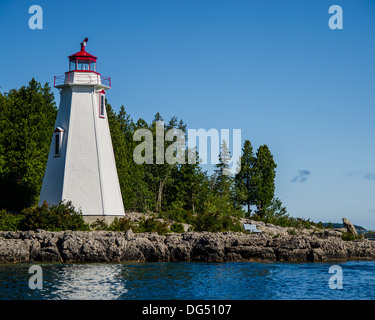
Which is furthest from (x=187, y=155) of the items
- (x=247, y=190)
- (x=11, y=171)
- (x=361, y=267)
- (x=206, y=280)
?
(x=206, y=280)

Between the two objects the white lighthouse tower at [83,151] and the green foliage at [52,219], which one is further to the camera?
the white lighthouse tower at [83,151]

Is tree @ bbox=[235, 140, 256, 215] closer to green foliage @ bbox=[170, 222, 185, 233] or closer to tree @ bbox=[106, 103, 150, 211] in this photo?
tree @ bbox=[106, 103, 150, 211]

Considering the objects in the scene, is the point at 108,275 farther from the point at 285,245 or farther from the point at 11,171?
the point at 11,171

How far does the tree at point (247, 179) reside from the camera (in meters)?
58.8

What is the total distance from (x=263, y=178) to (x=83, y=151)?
1165 inches

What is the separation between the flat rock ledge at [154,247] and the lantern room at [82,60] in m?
12.6

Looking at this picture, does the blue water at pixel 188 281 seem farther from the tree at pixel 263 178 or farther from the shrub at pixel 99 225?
the tree at pixel 263 178

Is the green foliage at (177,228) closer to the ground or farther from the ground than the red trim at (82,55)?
closer to the ground

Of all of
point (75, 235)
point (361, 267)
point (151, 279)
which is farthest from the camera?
point (75, 235)

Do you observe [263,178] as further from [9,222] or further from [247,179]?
[9,222]

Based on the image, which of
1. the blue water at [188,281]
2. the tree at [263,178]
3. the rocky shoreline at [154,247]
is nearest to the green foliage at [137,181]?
the tree at [263,178]
